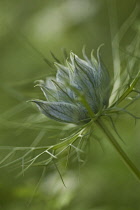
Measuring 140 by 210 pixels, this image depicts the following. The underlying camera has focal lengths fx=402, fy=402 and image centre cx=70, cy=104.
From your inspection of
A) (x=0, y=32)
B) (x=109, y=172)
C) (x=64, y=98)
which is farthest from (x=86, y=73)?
(x=0, y=32)

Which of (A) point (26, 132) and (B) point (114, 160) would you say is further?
(A) point (26, 132)

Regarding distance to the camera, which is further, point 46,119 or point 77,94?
point 46,119

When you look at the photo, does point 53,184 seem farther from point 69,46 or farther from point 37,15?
point 37,15

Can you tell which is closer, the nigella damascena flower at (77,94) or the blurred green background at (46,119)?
the nigella damascena flower at (77,94)
